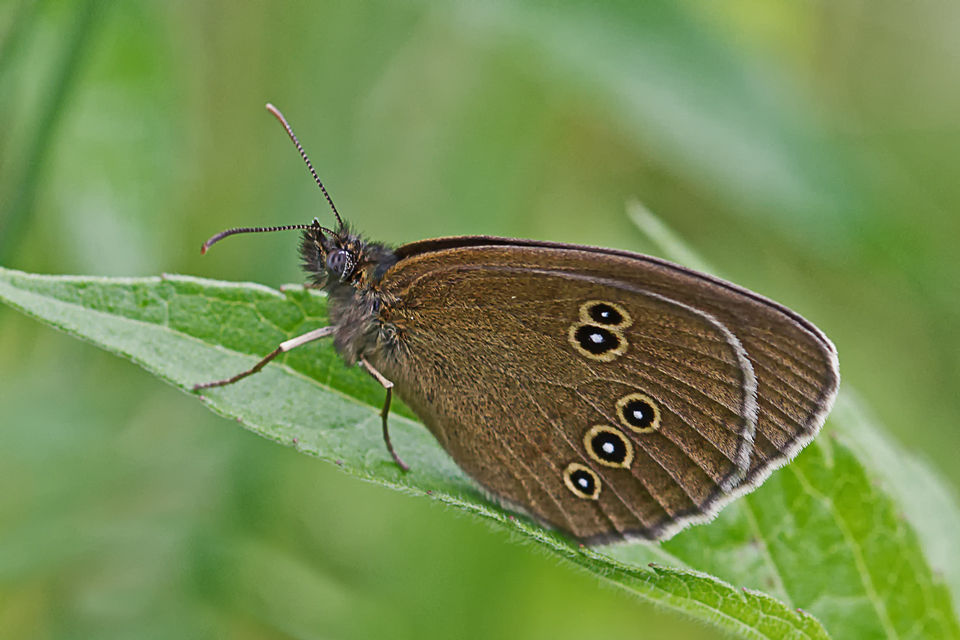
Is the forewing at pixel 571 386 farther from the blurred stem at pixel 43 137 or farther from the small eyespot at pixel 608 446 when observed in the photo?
the blurred stem at pixel 43 137

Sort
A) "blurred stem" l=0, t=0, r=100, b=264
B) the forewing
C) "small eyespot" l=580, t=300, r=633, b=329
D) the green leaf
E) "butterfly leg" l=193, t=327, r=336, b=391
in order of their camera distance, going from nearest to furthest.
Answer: the green leaf, "butterfly leg" l=193, t=327, r=336, b=391, the forewing, "small eyespot" l=580, t=300, r=633, b=329, "blurred stem" l=0, t=0, r=100, b=264

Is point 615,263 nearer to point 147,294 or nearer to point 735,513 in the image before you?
point 735,513

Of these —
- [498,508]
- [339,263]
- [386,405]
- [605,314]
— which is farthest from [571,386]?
[339,263]

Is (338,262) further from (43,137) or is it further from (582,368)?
(43,137)

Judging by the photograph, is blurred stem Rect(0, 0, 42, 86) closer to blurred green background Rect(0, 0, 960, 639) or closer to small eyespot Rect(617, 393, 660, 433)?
blurred green background Rect(0, 0, 960, 639)

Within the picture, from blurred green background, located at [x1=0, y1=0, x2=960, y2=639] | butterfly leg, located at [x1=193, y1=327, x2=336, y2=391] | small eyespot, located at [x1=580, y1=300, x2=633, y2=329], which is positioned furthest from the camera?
blurred green background, located at [x1=0, y1=0, x2=960, y2=639]

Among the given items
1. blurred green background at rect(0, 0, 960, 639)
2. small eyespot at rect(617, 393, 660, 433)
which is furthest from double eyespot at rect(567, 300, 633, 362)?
blurred green background at rect(0, 0, 960, 639)

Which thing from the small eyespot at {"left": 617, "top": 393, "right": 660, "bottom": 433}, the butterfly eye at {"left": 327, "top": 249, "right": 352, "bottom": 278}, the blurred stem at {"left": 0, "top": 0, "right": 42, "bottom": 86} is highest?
the blurred stem at {"left": 0, "top": 0, "right": 42, "bottom": 86}
